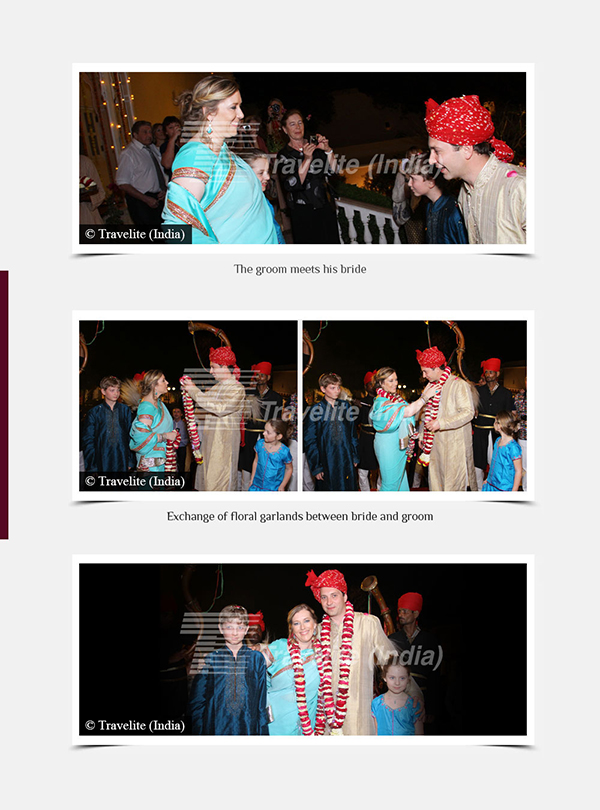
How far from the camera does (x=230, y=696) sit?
5.85 metres

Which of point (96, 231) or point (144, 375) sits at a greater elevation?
point (96, 231)

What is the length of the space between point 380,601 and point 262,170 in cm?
294

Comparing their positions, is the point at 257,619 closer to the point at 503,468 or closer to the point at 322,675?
the point at 322,675

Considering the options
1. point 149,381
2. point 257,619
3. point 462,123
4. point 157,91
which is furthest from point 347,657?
point 157,91

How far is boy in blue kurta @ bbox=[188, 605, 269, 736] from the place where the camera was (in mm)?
5852

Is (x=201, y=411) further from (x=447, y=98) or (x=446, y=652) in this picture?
(x=447, y=98)

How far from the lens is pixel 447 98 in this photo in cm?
611

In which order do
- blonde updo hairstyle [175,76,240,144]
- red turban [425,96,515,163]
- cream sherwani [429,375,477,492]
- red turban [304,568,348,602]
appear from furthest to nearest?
1. cream sherwani [429,375,477,492]
2. red turban [425,96,515,163]
3. blonde updo hairstyle [175,76,240,144]
4. red turban [304,568,348,602]

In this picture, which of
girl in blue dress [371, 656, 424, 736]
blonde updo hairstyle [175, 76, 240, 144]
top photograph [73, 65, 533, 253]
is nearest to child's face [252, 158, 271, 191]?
top photograph [73, 65, 533, 253]

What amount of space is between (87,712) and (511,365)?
3581 millimetres

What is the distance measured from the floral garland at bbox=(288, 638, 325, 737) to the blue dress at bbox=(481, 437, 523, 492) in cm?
160

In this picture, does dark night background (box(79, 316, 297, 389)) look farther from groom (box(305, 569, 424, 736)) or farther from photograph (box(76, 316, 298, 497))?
groom (box(305, 569, 424, 736))

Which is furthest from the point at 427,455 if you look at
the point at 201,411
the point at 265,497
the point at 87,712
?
the point at 87,712
